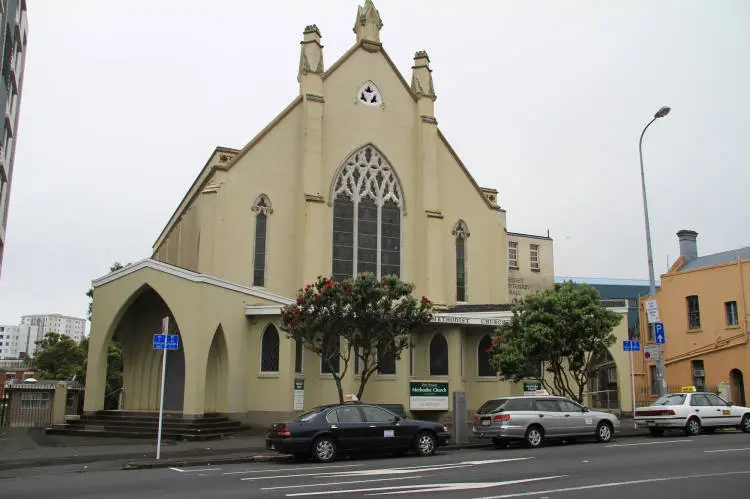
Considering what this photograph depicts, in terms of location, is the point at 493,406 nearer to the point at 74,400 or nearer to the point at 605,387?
the point at 74,400

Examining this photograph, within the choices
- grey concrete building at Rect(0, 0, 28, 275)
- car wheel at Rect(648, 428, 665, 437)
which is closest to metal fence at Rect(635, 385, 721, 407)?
car wheel at Rect(648, 428, 665, 437)

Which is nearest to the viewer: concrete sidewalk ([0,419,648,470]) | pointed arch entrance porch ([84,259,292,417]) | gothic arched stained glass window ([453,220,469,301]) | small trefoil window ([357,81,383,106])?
concrete sidewalk ([0,419,648,470])

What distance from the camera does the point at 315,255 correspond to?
29250 millimetres

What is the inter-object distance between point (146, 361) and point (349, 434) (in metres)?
14.1

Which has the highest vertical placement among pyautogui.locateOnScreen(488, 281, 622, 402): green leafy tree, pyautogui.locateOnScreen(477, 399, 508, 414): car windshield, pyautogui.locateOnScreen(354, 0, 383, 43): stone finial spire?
pyautogui.locateOnScreen(354, 0, 383, 43): stone finial spire

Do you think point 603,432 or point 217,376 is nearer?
point 603,432

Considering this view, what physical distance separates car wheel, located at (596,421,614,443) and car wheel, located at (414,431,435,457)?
17.1 ft

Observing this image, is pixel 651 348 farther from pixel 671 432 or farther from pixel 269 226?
pixel 269 226

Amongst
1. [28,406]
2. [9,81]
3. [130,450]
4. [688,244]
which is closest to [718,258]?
[688,244]

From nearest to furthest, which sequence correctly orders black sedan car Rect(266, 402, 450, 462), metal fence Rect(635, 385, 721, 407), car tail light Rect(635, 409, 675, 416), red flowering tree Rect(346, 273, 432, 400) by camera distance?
black sedan car Rect(266, 402, 450, 462), red flowering tree Rect(346, 273, 432, 400), car tail light Rect(635, 409, 675, 416), metal fence Rect(635, 385, 721, 407)

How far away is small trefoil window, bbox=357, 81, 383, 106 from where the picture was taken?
107ft

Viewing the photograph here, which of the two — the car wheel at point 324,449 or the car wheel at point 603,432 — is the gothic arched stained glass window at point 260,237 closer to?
the car wheel at point 324,449

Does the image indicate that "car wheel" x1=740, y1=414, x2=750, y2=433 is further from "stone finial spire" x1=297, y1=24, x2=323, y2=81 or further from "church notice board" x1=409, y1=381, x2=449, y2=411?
"stone finial spire" x1=297, y1=24, x2=323, y2=81

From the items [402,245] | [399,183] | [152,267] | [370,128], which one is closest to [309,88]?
[370,128]
